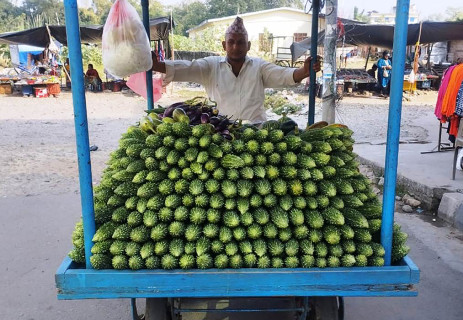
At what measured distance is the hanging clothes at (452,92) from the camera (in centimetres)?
569

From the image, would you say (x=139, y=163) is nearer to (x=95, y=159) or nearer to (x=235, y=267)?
(x=235, y=267)

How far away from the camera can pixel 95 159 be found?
7.70 m

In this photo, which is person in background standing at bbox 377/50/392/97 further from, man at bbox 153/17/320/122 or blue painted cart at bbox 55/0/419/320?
blue painted cart at bbox 55/0/419/320

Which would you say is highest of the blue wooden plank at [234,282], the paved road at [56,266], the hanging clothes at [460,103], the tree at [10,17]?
the tree at [10,17]

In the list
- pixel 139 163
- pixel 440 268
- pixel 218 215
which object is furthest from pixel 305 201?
pixel 440 268

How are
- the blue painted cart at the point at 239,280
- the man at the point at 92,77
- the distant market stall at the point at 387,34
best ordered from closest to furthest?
the blue painted cart at the point at 239,280, the distant market stall at the point at 387,34, the man at the point at 92,77

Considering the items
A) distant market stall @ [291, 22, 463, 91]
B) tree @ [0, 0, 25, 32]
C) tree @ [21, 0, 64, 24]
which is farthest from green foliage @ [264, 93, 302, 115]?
tree @ [21, 0, 64, 24]

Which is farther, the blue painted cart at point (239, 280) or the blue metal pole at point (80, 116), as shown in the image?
the blue painted cart at point (239, 280)

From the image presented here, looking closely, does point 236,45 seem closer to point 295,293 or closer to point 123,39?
point 123,39

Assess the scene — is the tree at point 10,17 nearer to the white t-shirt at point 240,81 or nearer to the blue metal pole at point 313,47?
the white t-shirt at point 240,81

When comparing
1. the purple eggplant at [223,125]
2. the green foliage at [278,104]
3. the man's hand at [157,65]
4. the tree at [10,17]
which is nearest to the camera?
the purple eggplant at [223,125]

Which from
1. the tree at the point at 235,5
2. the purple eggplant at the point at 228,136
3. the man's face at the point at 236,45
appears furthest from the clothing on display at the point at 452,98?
the tree at the point at 235,5

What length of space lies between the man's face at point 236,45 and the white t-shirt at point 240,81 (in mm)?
114

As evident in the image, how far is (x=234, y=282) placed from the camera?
191 cm
